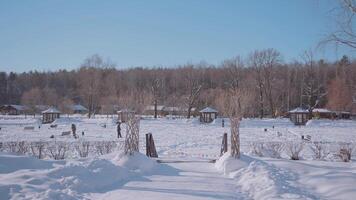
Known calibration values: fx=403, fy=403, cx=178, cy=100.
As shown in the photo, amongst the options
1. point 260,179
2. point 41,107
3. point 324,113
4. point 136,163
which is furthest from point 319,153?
point 41,107

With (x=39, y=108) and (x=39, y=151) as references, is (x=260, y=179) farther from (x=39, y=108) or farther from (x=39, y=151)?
(x=39, y=108)

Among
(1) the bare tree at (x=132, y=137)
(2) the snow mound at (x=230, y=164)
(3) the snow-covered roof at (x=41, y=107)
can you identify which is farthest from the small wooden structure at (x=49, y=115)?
(2) the snow mound at (x=230, y=164)

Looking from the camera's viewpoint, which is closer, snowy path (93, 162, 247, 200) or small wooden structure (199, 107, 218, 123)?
snowy path (93, 162, 247, 200)

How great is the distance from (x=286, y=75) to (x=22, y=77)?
240 feet

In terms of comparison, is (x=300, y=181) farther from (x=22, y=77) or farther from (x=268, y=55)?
(x=22, y=77)

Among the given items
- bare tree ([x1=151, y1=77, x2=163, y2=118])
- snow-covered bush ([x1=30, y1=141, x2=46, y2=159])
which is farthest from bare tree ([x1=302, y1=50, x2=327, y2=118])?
snow-covered bush ([x1=30, y1=141, x2=46, y2=159])

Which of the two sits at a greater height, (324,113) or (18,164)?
(324,113)

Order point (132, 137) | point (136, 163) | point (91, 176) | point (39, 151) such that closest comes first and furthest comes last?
1. point (91, 176)
2. point (136, 163)
3. point (132, 137)
4. point (39, 151)

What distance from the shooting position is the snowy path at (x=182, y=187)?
8.32 metres

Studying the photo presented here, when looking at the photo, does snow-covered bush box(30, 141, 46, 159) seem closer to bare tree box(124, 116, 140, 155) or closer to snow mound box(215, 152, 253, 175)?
bare tree box(124, 116, 140, 155)

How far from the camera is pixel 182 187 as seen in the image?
9344 mm

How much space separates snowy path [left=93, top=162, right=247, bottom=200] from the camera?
27.3 feet

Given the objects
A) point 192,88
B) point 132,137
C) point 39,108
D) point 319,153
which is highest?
point 192,88

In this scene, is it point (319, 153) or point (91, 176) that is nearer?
point (91, 176)
